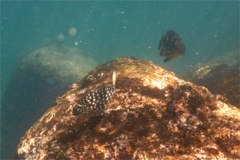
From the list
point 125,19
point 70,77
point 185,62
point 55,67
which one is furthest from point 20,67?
point 125,19

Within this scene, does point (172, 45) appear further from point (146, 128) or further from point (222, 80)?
point (222, 80)

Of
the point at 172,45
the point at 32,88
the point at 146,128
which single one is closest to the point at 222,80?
the point at 172,45

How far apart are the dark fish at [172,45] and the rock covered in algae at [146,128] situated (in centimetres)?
104

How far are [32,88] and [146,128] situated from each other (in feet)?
49.6

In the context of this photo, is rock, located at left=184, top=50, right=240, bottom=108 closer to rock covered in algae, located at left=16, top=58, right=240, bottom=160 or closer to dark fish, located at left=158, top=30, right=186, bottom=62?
dark fish, located at left=158, top=30, right=186, bottom=62

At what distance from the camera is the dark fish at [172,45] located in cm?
484

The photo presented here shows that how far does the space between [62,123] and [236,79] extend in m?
5.54

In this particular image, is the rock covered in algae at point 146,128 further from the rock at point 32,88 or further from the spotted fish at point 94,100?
the rock at point 32,88

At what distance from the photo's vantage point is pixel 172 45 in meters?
4.89

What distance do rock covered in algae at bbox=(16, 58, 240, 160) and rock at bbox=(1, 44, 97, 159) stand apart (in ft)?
39.5

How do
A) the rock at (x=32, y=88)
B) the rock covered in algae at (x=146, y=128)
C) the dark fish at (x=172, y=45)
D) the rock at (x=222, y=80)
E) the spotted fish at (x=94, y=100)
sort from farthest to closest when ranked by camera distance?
the rock at (x=32, y=88)
the rock at (x=222, y=80)
the dark fish at (x=172, y=45)
the spotted fish at (x=94, y=100)
the rock covered in algae at (x=146, y=128)

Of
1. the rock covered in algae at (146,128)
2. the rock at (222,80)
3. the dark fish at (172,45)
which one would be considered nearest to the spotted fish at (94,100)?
the rock covered in algae at (146,128)

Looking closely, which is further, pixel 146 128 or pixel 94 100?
pixel 146 128

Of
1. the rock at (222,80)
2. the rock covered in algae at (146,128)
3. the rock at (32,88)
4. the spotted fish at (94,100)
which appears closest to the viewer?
the rock covered in algae at (146,128)
